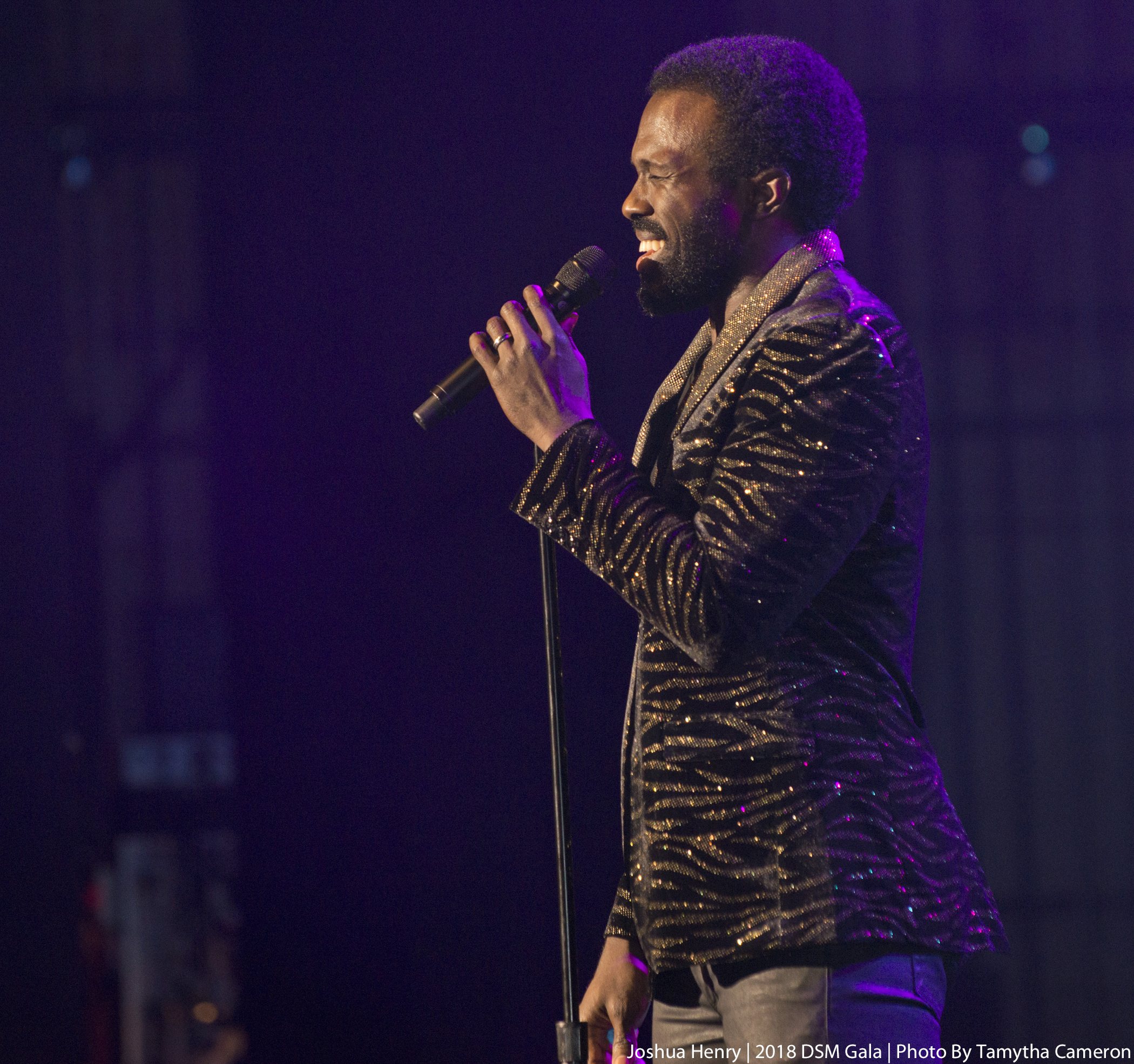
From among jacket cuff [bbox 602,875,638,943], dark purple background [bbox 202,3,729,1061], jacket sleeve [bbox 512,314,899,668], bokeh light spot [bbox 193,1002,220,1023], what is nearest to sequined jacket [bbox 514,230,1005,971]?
jacket sleeve [bbox 512,314,899,668]

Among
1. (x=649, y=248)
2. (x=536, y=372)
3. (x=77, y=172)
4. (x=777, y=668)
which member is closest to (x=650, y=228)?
(x=649, y=248)

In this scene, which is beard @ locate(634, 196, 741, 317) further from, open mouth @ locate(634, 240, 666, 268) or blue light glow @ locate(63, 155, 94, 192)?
blue light glow @ locate(63, 155, 94, 192)

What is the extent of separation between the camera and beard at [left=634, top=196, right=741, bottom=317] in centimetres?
129

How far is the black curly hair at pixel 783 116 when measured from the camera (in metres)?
1.29

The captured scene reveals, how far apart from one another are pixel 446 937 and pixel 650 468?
57.7 inches

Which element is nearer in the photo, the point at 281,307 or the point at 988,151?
the point at 281,307

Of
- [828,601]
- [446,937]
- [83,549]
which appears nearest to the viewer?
[828,601]

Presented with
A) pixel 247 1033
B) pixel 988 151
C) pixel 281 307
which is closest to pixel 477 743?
pixel 247 1033

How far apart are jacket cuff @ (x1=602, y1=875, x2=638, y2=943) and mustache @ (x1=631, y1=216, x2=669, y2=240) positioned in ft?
2.32

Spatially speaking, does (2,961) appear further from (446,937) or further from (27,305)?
(27,305)

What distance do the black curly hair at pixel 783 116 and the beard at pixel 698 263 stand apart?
5 centimetres

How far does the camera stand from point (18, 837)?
255cm

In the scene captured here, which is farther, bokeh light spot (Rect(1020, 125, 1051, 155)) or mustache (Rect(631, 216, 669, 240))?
bokeh light spot (Rect(1020, 125, 1051, 155))

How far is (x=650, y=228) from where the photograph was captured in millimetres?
1320
